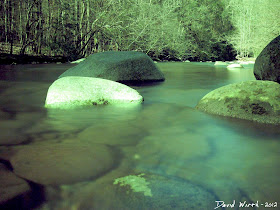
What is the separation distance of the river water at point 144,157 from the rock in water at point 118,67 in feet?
12.6

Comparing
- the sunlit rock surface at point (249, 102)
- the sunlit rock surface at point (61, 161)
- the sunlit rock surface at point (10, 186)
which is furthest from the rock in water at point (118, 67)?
the sunlit rock surface at point (10, 186)

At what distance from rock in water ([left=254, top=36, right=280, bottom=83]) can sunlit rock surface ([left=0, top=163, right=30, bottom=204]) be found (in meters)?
4.83

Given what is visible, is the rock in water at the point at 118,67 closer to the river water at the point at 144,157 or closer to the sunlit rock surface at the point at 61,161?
the river water at the point at 144,157

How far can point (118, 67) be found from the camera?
800 cm

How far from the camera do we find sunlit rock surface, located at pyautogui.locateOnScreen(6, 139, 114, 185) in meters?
1.96

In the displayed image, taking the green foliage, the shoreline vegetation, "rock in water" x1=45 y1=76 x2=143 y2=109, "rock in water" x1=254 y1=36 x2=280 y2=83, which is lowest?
the shoreline vegetation

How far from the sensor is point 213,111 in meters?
4.07

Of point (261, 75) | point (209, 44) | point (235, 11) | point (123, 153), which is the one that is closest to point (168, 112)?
point (123, 153)

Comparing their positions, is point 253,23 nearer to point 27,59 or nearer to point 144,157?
point 27,59

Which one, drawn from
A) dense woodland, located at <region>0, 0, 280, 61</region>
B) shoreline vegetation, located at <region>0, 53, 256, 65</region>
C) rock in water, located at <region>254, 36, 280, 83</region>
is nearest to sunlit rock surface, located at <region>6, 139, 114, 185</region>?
rock in water, located at <region>254, 36, 280, 83</region>

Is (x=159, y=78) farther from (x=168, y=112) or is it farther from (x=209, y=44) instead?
(x=209, y=44)

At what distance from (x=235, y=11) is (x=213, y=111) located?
1074 inches

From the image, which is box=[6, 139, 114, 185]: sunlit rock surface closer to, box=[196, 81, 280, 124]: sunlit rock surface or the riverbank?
box=[196, 81, 280, 124]: sunlit rock surface

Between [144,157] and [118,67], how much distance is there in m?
5.86
